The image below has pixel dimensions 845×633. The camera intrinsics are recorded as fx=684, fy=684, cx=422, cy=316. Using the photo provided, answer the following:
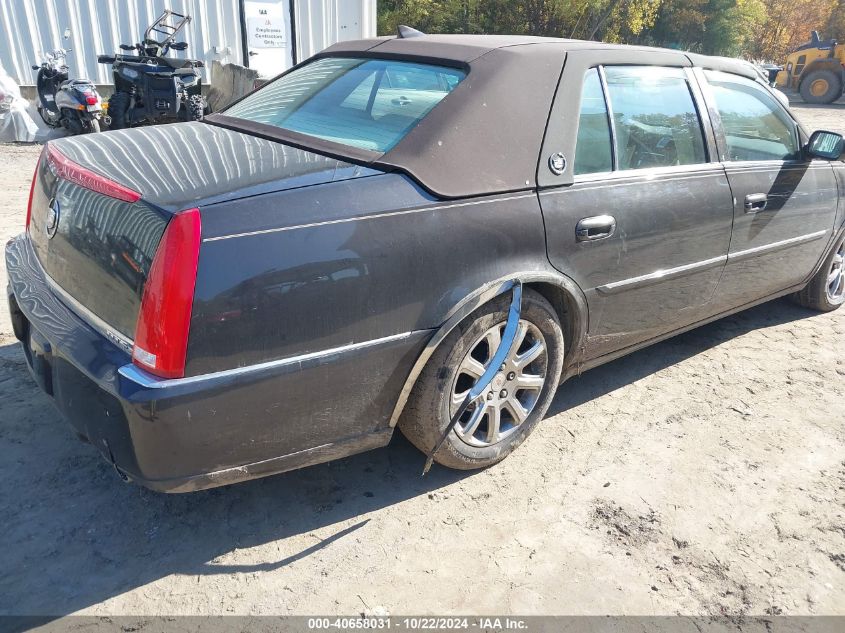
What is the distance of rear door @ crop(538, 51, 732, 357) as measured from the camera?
278cm

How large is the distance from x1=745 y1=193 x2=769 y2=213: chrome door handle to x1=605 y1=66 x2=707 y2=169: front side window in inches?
14.9

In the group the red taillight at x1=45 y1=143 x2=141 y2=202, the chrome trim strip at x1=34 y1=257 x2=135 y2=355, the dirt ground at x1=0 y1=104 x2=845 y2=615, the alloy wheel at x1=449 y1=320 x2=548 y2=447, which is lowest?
the dirt ground at x1=0 y1=104 x2=845 y2=615

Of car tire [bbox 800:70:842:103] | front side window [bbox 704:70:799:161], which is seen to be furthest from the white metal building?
car tire [bbox 800:70:842:103]

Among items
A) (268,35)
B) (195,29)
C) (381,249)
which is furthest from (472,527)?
(268,35)

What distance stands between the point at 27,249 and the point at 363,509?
5.63ft

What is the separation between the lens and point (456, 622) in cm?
217

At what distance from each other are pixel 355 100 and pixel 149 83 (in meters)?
7.72

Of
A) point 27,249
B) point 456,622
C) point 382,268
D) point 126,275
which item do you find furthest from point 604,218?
point 27,249

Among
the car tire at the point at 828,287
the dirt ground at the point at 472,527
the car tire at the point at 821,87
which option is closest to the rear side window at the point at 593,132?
the dirt ground at the point at 472,527

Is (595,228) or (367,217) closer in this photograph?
(367,217)

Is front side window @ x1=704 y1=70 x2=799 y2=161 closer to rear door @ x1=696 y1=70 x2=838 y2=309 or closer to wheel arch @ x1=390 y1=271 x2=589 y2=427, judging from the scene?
rear door @ x1=696 y1=70 x2=838 y2=309

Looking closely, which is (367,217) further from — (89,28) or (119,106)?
(89,28)

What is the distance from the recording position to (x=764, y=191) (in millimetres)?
3641

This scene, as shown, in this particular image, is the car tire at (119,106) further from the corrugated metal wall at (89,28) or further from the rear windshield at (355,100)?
the rear windshield at (355,100)
